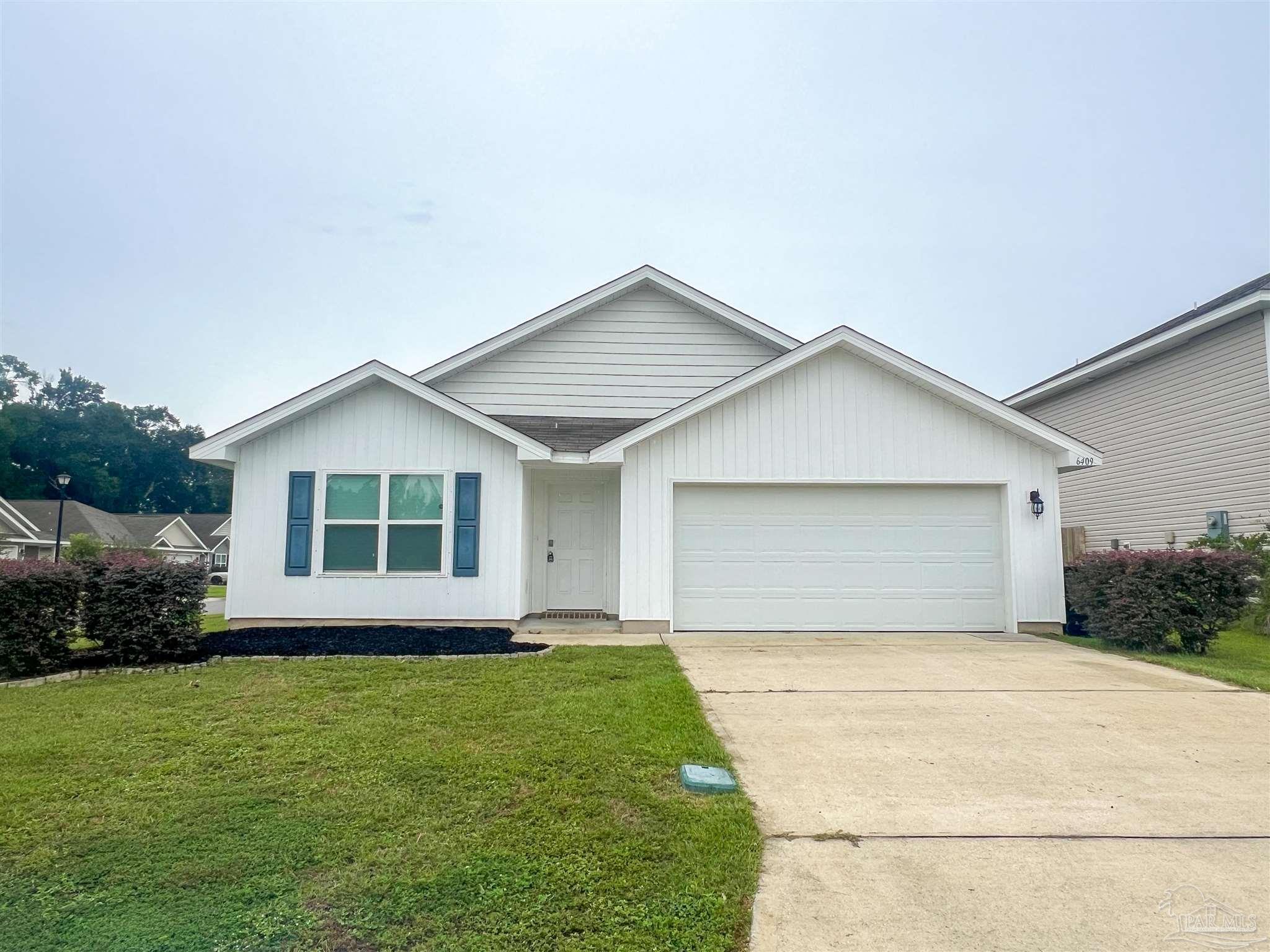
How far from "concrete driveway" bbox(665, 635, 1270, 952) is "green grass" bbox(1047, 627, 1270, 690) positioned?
381 millimetres

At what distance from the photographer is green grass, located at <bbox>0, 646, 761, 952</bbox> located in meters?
2.59

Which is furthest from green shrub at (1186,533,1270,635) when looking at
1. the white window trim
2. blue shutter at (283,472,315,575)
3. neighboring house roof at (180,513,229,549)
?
neighboring house roof at (180,513,229,549)

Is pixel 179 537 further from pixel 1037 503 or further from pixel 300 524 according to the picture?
pixel 1037 503

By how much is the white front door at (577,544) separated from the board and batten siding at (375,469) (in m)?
1.40

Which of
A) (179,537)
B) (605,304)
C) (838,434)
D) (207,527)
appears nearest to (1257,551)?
(838,434)

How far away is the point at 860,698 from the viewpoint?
6191 mm

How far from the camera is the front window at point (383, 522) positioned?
989cm

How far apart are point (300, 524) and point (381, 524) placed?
114 centimetres

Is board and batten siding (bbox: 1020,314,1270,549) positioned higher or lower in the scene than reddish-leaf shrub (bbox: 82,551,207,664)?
higher

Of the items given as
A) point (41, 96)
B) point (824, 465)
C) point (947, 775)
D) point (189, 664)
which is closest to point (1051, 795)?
point (947, 775)

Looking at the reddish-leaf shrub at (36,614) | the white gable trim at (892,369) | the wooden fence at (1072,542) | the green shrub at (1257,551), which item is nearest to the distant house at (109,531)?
the reddish-leaf shrub at (36,614)

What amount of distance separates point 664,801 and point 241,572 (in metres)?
8.52

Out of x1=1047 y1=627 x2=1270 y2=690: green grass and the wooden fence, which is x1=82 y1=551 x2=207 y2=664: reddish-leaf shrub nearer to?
x1=1047 y1=627 x2=1270 y2=690: green grass

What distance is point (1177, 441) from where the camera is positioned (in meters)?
13.6
